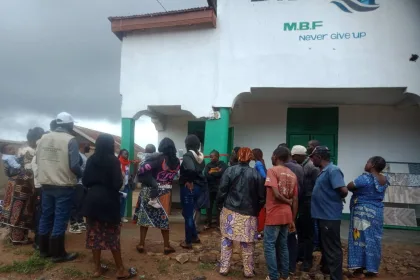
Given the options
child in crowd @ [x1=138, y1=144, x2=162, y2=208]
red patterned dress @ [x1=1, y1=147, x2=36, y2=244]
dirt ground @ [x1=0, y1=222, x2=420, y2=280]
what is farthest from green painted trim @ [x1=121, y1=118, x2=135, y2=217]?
child in crowd @ [x1=138, y1=144, x2=162, y2=208]

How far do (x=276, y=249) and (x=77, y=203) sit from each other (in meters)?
3.23

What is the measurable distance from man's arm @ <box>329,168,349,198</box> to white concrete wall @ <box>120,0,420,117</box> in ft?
9.83

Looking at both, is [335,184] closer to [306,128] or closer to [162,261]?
[162,261]

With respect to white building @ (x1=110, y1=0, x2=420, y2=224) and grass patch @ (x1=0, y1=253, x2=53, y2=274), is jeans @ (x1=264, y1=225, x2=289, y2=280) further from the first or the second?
white building @ (x1=110, y1=0, x2=420, y2=224)

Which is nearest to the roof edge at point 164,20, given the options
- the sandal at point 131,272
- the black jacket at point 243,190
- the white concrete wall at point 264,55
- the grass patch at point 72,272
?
the white concrete wall at point 264,55

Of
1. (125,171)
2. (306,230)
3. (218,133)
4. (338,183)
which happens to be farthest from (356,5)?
(125,171)

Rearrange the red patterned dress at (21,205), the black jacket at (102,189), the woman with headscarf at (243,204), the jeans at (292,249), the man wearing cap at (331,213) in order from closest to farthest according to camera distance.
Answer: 1. the black jacket at (102,189)
2. the man wearing cap at (331,213)
3. the woman with headscarf at (243,204)
4. the jeans at (292,249)
5. the red patterned dress at (21,205)

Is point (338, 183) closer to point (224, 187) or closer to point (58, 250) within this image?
point (224, 187)

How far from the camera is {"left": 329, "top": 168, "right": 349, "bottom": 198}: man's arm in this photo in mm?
3635

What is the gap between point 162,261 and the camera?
4.29 m

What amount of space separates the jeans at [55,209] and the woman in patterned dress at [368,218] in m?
3.53

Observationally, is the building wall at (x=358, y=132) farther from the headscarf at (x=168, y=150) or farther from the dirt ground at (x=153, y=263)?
the headscarf at (x=168, y=150)

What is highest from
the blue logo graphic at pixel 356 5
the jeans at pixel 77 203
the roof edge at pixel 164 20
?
the blue logo graphic at pixel 356 5

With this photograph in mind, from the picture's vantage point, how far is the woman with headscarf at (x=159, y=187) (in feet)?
14.3
